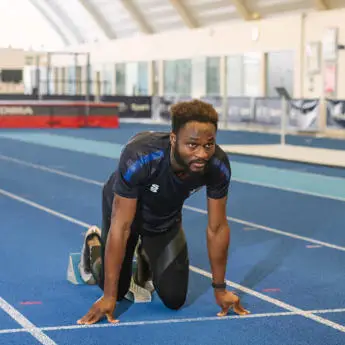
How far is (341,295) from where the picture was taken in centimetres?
627

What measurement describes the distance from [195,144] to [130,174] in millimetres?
495

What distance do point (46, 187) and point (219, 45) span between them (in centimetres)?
2264

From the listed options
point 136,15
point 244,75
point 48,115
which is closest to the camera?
point 48,115

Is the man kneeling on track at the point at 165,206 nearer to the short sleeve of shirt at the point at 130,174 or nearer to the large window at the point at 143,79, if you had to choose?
the short sleeve of shirt at the point at 130,174

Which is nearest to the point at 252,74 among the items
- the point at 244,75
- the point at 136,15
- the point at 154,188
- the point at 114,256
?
the point at 244,75

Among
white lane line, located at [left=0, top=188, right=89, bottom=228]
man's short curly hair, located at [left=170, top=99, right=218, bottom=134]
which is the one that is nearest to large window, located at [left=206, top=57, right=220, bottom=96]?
white lane line, located at [left=0, top=188, right=89, bottom=228]

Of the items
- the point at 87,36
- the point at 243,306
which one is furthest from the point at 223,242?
the point at 87,36

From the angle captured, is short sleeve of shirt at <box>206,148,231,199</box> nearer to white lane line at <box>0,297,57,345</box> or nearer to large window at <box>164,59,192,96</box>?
white lane line at <box>0,297,57,345</box>

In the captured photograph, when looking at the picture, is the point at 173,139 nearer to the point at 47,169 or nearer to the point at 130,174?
the point at 130,174

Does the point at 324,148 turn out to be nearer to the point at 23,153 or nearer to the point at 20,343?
the point at 23,153

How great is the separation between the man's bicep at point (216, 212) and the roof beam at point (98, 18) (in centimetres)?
3915

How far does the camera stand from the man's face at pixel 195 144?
4973 mm

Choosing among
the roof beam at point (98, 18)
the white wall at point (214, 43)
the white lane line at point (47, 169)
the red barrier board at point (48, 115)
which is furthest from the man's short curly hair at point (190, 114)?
the roof beam at point (98, 18)

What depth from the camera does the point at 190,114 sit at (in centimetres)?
498
